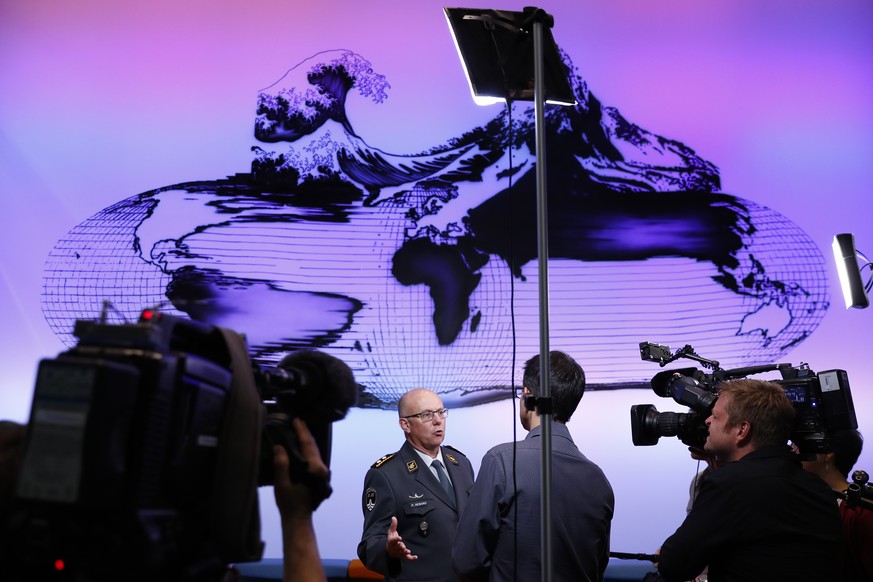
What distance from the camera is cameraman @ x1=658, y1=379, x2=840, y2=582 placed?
79.4 inches

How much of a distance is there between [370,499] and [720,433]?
1.31 meters

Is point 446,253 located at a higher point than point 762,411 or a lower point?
higher

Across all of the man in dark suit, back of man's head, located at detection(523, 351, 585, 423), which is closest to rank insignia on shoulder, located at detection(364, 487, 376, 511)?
the man in dark suit

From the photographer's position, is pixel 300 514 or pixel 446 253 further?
pixel 446 253

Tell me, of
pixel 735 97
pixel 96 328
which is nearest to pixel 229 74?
pixel 735 97

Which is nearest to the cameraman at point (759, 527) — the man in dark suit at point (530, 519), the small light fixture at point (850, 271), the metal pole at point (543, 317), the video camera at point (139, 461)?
the man in dark suit at point (530, 519)

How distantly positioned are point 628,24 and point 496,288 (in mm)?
1543

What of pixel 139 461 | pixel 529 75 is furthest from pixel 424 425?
pixel 139 461

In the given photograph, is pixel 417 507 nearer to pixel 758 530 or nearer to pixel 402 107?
pixel 758 530

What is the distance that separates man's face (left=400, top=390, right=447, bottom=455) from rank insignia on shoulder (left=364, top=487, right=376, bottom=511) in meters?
0.26

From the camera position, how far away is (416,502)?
115 inches

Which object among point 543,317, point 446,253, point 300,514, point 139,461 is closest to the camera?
point 139,461

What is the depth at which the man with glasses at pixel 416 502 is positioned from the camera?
9.20ft

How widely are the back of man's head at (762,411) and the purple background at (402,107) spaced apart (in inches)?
58.5
